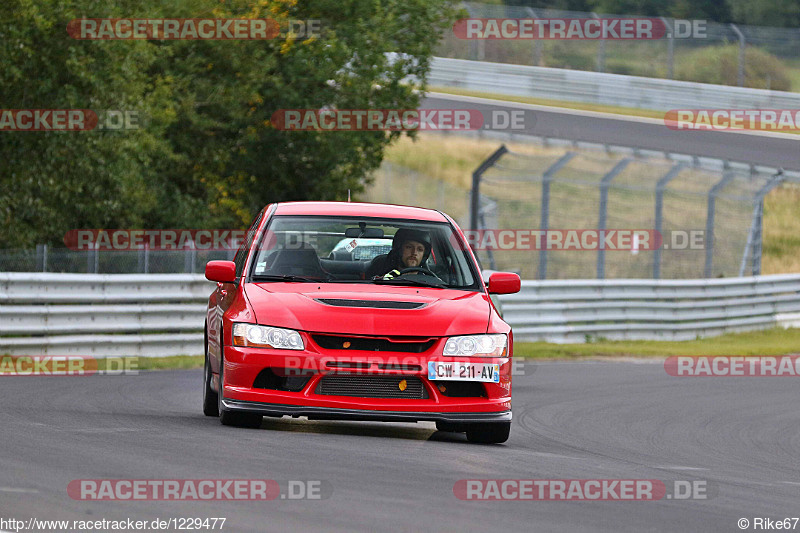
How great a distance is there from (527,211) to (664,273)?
16.9ft

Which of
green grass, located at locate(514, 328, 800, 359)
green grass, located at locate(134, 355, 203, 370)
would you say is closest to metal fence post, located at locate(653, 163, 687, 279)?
green grass, located at locate(514, 328, 800, 359)

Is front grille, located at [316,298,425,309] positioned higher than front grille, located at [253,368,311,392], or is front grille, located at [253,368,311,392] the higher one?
front grille, located at [316,298,425,309]

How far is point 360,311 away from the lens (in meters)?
8.89

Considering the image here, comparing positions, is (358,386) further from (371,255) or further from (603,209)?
(603,209)

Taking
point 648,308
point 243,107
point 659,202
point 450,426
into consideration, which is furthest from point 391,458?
point 243,107

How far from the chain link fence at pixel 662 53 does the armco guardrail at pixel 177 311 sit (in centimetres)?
1704

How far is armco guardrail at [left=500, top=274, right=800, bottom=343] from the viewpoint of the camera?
21250mm

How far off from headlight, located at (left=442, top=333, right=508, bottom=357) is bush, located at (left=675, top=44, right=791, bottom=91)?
36.3 m

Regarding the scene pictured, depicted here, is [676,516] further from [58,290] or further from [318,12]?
[318,12]

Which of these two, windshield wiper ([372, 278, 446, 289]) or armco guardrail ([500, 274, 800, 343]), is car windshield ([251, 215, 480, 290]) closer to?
windshield wiper ([372, 278, 446, 289])

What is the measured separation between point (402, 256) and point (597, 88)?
35.1 metres

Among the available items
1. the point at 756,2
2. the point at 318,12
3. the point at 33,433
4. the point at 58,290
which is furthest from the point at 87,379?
the point at 756,2

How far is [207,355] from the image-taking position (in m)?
10.7

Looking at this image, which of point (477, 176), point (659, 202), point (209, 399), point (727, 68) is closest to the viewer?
point (209, 399)
